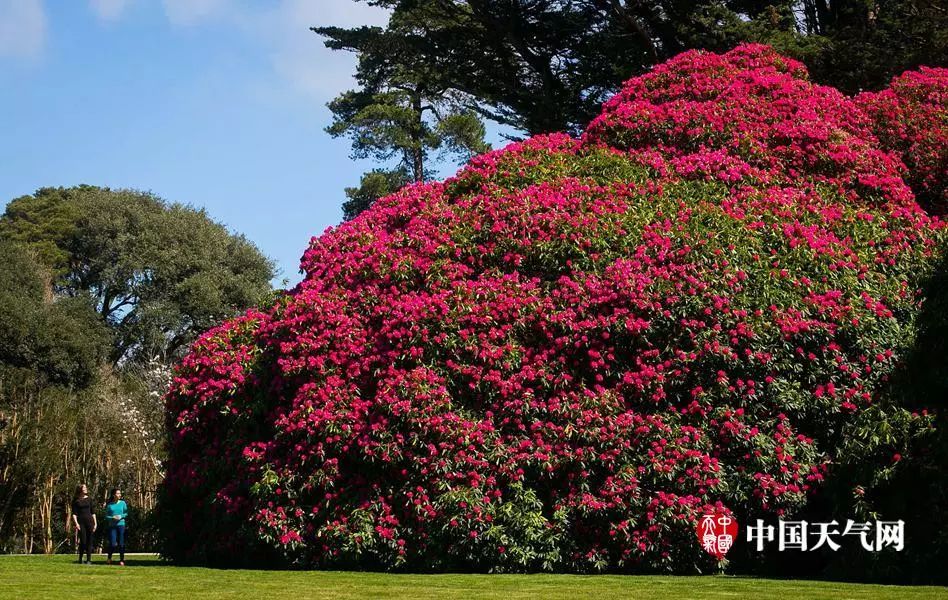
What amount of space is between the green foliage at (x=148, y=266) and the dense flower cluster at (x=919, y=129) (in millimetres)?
28832

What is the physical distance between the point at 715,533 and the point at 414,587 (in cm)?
362

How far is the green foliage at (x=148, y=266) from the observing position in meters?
40.4

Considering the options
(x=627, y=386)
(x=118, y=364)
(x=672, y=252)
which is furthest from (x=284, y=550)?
(x=118, y=364)

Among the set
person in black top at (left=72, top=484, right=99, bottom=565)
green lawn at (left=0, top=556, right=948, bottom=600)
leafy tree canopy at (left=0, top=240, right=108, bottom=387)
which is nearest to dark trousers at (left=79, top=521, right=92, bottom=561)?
person in black top at (left=72, top=484, right=99, bottom=565)

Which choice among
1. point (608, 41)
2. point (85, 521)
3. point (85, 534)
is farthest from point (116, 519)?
point (608, 41)

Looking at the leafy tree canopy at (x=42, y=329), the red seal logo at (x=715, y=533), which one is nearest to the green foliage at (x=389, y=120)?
the leafy tree canopy at (x=42, y=329)

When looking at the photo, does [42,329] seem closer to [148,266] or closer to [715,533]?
[148,266]

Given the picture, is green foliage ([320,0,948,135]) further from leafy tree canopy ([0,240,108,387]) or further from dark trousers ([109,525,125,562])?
leafy tree canopy ([0,240,108,387])

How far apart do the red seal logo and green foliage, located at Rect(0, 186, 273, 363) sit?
31.0m

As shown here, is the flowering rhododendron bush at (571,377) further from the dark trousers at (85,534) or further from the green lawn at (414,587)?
the dark trousers at (85,534)

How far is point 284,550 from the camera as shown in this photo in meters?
12.8

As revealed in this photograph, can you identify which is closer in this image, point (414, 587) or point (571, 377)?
point (414, 587)

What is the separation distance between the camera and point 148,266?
4103 centimetres

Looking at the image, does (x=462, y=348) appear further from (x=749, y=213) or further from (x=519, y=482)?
(x=749, y=213)
